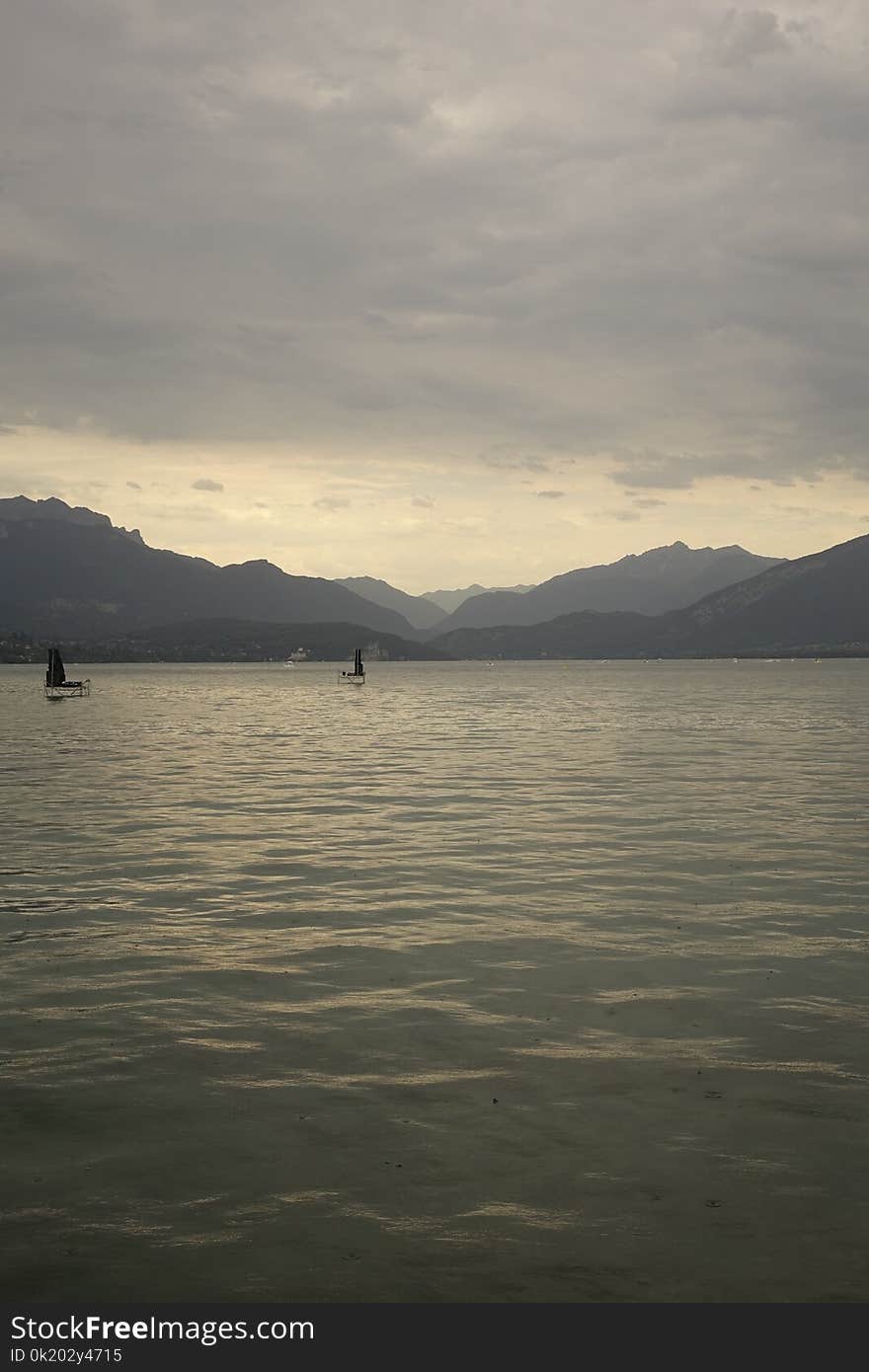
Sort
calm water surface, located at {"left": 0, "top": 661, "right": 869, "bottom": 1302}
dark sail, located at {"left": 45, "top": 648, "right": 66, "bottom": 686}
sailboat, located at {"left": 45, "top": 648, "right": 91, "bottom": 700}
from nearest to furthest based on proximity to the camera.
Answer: calm water surface, located at {"left": 0, "top": 661, "right": 869, "bottom": 1302}
sailboat, located at {"left": 45, "top": 648, "right": 91, "bottom": 700}
dark sail, located at {"left": 45, "top": 648, "right": 66, "bottom": 686}

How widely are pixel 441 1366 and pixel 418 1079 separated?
525cm

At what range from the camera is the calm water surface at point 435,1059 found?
9367mm

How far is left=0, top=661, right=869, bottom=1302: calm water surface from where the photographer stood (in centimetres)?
937

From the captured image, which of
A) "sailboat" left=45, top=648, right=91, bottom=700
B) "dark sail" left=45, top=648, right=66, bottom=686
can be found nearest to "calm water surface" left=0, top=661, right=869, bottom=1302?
"sailboat" left=45, top=648, right=91, bottom=700

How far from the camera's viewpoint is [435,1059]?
46.0ft

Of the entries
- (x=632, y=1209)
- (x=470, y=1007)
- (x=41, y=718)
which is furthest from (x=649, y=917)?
(x=41, y=718)

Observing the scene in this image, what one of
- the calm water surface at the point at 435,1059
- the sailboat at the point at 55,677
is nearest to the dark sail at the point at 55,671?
the sailboat at the point at 55,677

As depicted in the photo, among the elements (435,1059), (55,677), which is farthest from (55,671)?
(435,1059)

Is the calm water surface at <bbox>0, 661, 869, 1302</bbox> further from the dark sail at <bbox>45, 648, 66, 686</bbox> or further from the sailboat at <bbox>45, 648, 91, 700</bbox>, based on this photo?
the dark sail at <bbox>45, 648, 66, 686</bbox>

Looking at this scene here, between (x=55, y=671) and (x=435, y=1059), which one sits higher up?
(x=55, y=671)

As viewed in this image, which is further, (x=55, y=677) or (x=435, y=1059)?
(x=55, y=677)

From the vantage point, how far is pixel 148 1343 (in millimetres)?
8328

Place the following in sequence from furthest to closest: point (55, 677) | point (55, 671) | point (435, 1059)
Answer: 1. point (55, 677)
2. point (55, 671)
3. point (435, 1059)

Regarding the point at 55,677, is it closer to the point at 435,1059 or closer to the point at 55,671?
the point at 55,671
